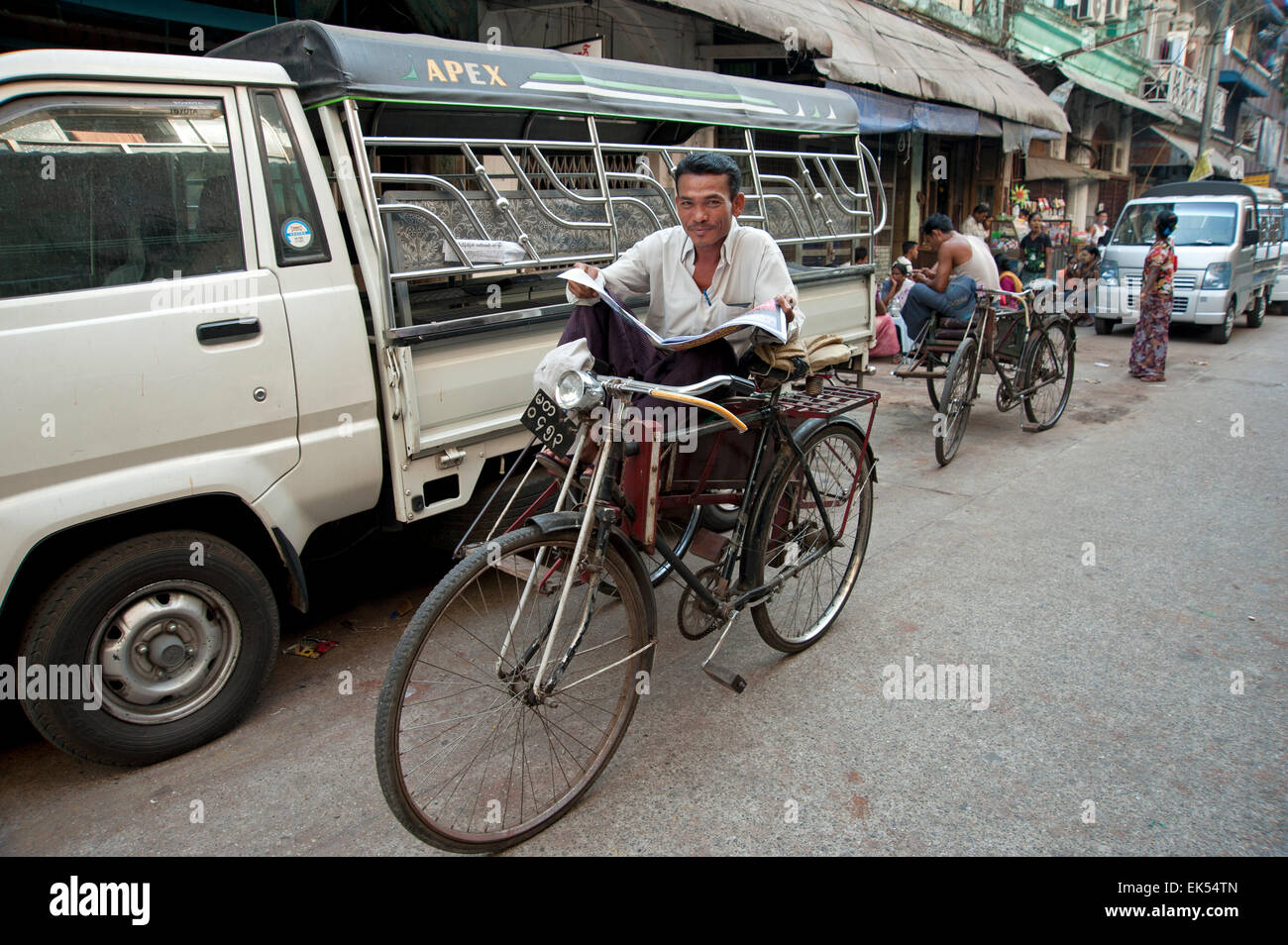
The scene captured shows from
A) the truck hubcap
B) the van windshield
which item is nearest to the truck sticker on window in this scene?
the truck hubcap

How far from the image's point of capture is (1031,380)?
7.16m

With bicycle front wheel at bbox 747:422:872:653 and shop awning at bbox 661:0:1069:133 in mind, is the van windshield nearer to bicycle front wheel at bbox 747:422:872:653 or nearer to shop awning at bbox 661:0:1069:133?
shop awning at bbox 661:0:1069:133

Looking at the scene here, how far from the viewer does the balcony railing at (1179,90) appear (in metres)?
24.9

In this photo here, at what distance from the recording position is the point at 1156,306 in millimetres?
9273

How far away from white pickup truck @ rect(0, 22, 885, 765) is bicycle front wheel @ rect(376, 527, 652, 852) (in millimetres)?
759

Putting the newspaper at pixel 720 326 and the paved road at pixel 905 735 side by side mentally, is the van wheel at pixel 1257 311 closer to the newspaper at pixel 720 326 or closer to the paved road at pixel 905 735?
the paved road at pixel 905 735

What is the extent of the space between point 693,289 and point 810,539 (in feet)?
3.81

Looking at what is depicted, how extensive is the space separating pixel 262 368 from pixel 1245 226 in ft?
45.9

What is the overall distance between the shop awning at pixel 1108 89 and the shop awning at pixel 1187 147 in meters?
1.65

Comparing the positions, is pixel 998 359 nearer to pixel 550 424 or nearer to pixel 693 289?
pixel 693 289

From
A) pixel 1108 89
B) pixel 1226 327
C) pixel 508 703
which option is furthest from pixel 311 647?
pixel 1108 89

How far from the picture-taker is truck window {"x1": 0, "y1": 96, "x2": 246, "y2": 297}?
263 centimetres
